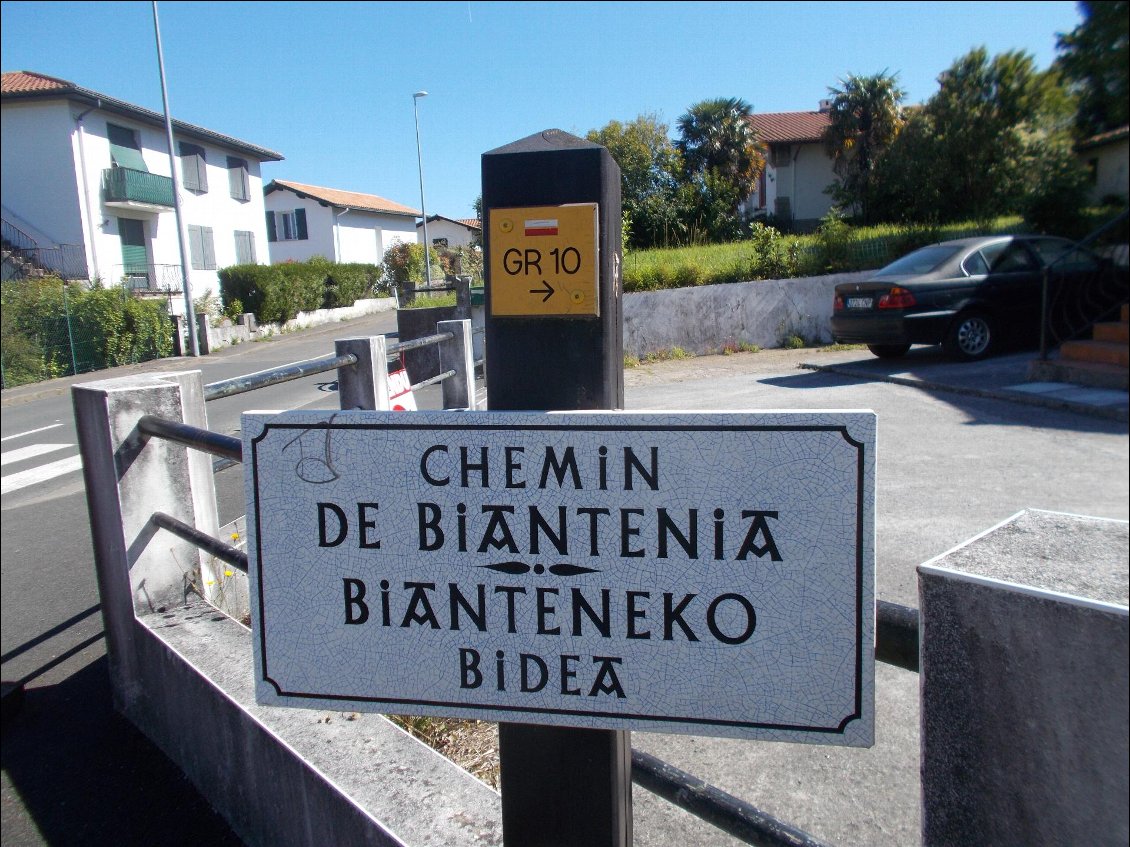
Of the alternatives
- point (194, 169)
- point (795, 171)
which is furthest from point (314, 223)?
point (795, 171)

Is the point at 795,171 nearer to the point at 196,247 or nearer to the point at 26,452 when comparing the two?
the point at 196,247

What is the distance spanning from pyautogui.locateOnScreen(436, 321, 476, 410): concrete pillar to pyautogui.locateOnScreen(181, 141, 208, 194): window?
93.6 feet

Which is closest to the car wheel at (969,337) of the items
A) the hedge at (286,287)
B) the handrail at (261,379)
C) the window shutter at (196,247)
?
the handrail at (261,379)

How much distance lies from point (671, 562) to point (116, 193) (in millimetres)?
24559

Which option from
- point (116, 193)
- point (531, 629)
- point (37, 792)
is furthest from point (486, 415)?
point (116, 193)

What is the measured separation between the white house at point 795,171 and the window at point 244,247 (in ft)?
71.2

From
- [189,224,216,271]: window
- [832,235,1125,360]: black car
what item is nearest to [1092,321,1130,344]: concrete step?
[832,235,1125,360]: black car

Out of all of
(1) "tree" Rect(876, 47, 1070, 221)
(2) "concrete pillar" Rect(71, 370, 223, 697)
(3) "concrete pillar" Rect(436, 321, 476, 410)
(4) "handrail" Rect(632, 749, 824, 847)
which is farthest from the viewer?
(1) "tree" Rect(876, 47, 1070, 221)

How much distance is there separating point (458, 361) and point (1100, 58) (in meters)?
7.98

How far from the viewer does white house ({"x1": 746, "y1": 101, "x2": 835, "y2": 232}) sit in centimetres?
3494

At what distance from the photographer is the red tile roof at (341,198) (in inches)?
1805

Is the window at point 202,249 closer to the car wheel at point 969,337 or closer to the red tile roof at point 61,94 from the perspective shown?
the red tile roof at point 61,94

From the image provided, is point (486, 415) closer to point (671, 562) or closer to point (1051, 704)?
point (671, 562)

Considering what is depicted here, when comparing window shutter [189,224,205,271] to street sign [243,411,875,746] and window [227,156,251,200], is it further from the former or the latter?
street sign [243,411,875,746]
